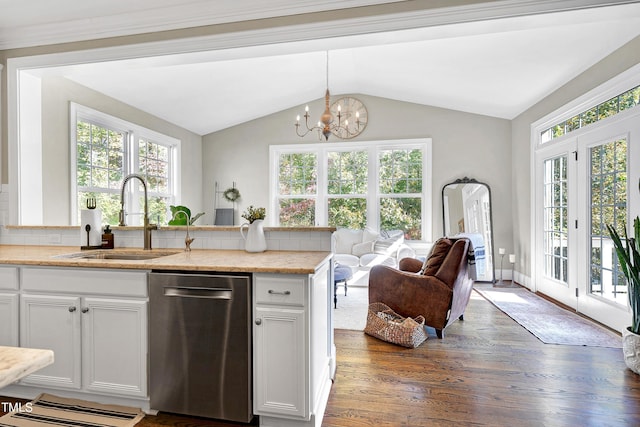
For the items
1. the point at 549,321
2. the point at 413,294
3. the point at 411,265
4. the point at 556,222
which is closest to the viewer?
the point at 413,294

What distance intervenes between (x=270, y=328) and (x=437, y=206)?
15.6 feet

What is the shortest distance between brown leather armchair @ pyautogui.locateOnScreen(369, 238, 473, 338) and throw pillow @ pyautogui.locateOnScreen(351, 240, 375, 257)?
2316 mm

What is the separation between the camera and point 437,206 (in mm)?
5828

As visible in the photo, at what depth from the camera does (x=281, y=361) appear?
1.70 m

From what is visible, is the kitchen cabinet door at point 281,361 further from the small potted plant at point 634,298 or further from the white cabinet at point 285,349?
the small potted plant at point 634,298

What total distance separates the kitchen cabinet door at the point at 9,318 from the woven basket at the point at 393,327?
2534 millimetres

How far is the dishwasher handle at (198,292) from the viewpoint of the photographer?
1729 millimetres

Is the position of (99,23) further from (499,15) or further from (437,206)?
(437,206)

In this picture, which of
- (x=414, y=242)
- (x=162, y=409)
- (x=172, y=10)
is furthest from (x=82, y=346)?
(x=414, y=242)

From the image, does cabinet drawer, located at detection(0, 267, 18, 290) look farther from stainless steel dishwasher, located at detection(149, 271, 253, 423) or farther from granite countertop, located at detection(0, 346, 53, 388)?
granite countertop, located at detection(0, 346, 53, 388)

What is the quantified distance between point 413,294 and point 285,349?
5.74 ft

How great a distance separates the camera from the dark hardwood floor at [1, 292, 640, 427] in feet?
6.18

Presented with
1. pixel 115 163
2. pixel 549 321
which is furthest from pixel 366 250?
pixel 115 163

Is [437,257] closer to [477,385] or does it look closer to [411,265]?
[411,265]
